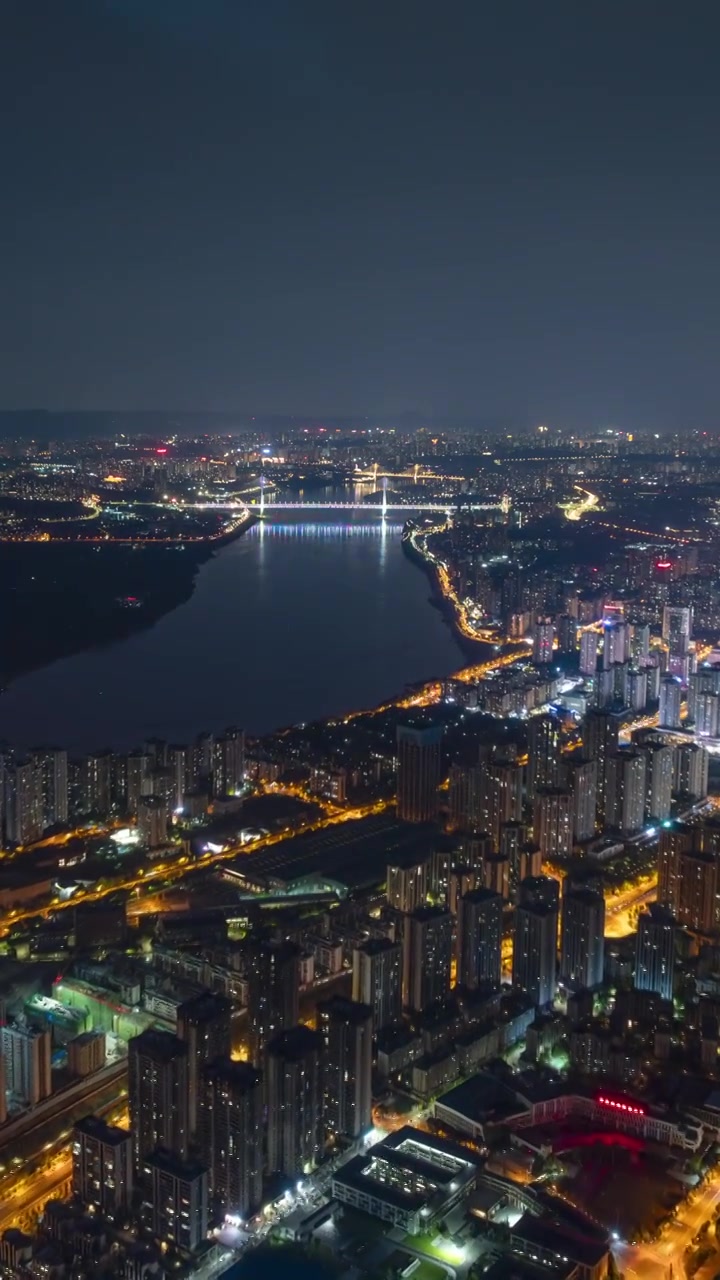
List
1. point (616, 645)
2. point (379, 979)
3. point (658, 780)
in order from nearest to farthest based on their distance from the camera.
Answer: point (379, 979) < point (658, 780) < point (616, 645)

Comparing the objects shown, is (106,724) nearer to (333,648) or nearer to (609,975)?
(333,648)

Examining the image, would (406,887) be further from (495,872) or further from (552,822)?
(552,822)

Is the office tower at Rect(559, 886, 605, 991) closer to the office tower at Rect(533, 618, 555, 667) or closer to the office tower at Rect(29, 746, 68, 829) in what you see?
the office tower at Rect(29, 746, 68, 829)

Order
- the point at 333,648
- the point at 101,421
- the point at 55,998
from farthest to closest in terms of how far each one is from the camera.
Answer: the point at 101,421 → the point at 333,648 → the point at 55,998

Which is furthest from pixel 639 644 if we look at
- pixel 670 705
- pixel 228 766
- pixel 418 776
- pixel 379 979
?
pixel 379 979

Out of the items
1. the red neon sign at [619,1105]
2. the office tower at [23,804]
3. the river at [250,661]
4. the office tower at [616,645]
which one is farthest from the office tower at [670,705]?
the red neon sign at [619,1105]

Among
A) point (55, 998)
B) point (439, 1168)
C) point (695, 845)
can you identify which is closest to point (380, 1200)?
point (439, 1168)
